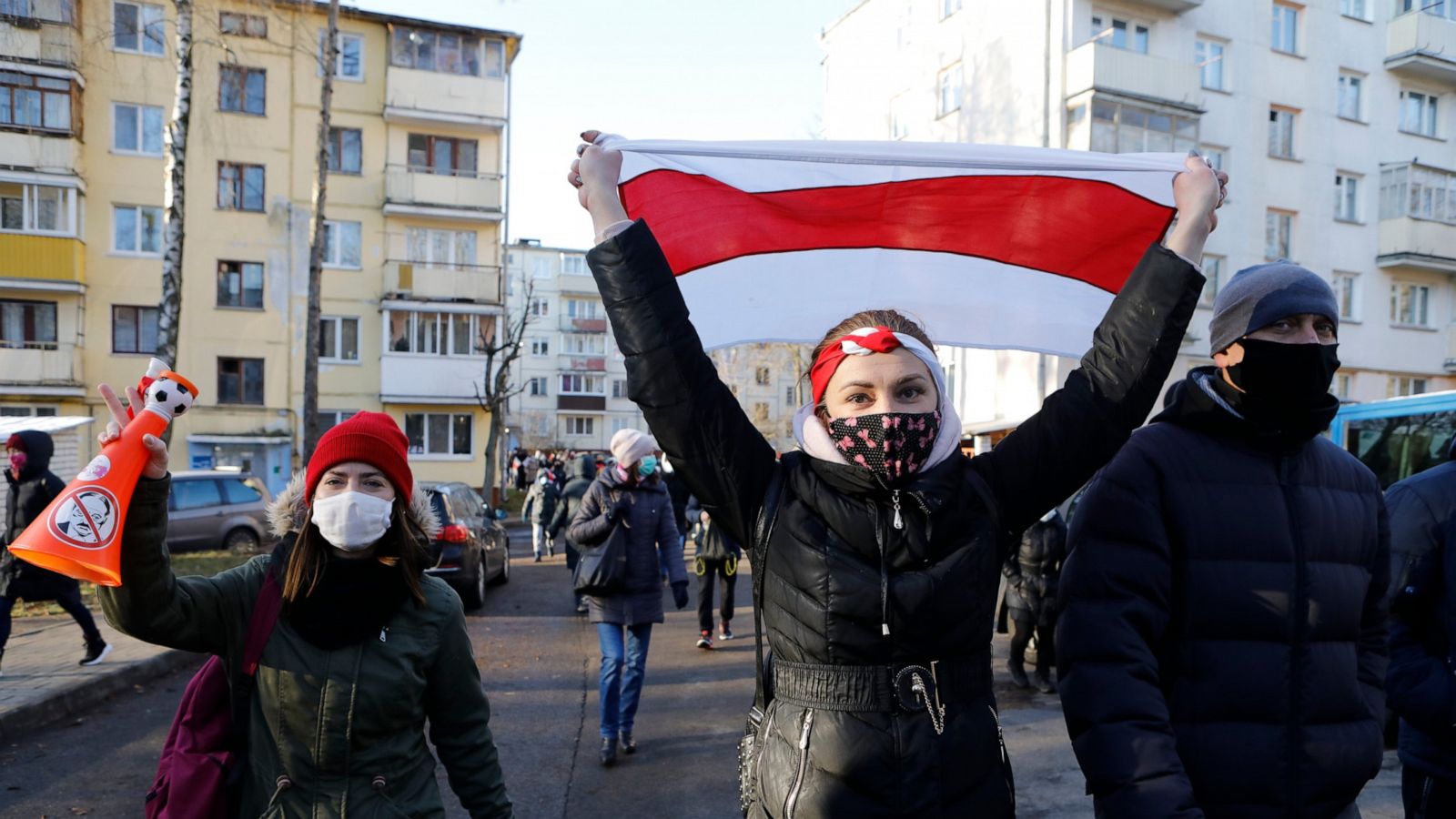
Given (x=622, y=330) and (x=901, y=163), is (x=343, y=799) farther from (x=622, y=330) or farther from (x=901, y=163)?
(x=901, y=163)

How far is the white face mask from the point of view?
2.84m

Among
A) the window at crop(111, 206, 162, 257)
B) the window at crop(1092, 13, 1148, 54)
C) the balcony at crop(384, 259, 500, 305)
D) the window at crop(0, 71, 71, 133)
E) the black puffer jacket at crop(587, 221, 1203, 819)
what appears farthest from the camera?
the balcony at crop(384, 259, 500, 305)

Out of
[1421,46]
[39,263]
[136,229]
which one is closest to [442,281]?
[136,229]

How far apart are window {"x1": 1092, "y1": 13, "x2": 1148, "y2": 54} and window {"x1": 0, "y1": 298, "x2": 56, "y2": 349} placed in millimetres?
32976

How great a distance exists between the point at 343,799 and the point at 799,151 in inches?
87.1

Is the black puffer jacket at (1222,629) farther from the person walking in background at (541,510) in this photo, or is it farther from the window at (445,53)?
the window at (445,53)

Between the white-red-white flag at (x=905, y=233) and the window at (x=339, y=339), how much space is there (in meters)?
35.7

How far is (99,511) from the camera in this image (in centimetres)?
229

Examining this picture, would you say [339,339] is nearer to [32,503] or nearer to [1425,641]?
[32,503]

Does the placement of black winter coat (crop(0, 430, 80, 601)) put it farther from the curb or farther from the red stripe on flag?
the red stripe on flag

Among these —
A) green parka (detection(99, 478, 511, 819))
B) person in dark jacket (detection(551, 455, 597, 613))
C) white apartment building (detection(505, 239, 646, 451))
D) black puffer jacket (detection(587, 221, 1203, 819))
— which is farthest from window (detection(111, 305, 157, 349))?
white apartment building (detection(505, 239, 646, 451))

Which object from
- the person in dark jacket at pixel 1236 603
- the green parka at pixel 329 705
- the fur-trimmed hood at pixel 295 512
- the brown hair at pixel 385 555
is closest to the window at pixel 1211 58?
the person in dark jacket at pixel 1236 603

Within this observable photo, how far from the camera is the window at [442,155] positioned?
3691 centimetres

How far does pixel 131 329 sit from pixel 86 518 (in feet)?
120
